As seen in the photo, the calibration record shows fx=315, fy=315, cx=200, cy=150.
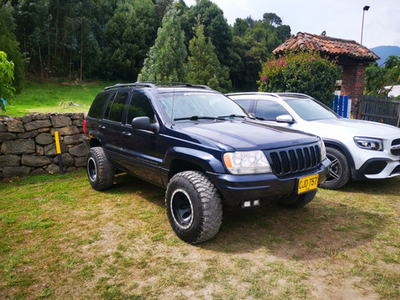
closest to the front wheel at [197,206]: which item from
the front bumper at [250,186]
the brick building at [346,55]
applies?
the front bumper at [250,186]

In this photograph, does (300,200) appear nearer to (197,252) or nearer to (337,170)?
(337,170)

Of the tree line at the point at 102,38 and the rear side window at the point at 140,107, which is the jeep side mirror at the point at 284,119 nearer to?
the rear side window at the point at 140,107

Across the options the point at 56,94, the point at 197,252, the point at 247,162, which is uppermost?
the point at 56,94

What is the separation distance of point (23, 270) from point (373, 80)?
17.2 metres

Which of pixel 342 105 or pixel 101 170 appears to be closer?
pixel 101 170

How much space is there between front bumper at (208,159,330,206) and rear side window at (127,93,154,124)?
150cm

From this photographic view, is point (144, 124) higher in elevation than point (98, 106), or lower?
lower

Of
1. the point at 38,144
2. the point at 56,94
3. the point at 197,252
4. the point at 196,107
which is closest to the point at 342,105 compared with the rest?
the point at 196,107

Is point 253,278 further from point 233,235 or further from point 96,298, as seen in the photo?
point 96,298

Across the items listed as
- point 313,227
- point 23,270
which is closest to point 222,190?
point 313,227

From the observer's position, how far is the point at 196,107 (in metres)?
4.46

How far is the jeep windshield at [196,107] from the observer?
4.26m

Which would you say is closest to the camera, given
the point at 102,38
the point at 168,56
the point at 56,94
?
the point at 168,56

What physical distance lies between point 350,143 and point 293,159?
2.30m
